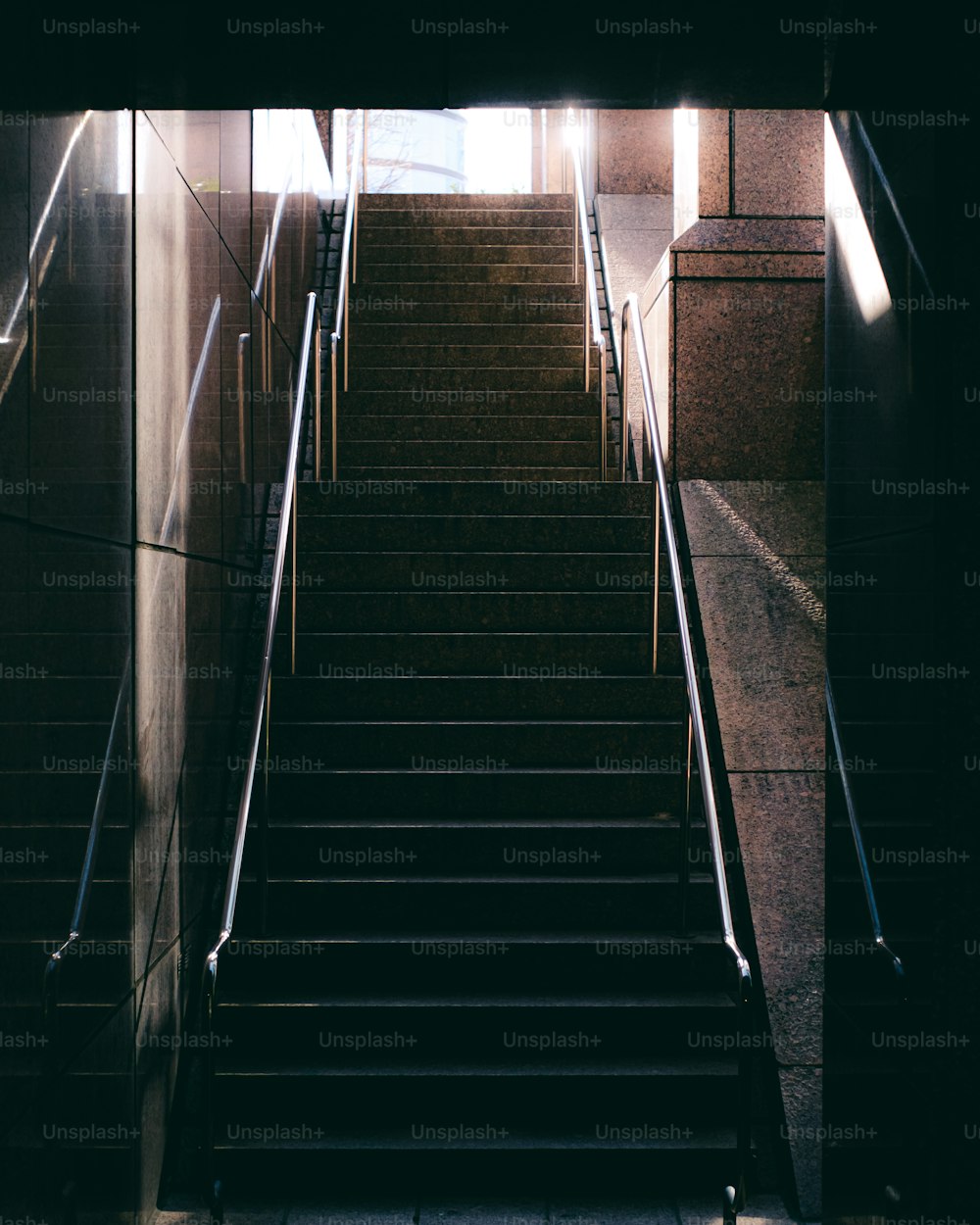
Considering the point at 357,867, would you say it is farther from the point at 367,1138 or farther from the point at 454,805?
the point at 367,1138

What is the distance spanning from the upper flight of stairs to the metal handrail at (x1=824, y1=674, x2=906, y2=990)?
13.4 ft

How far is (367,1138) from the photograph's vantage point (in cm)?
430

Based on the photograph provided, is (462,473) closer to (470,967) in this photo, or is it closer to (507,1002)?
(470,967)

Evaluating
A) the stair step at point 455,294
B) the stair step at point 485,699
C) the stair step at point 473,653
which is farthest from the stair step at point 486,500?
the stair step at point 455,294

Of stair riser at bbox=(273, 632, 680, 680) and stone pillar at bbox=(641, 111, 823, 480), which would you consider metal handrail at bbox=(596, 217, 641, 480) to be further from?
stair riser at bbox=(273, 632, 680, 680)

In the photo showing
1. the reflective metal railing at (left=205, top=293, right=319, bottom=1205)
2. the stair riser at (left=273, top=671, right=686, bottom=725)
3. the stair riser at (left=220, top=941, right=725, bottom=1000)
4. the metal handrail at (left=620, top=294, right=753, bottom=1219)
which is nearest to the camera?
the metal handrail at (left=620, top=294, right=753, bottom=1219)

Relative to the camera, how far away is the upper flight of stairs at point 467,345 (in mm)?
7820

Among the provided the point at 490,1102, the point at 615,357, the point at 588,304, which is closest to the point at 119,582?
the point at 490,1102

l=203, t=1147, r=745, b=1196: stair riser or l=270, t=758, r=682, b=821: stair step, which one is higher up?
l=270, t=758, r=682, b=821: stair step

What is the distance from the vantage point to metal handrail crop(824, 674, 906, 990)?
10.3 feet

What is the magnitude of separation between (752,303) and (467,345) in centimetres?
237

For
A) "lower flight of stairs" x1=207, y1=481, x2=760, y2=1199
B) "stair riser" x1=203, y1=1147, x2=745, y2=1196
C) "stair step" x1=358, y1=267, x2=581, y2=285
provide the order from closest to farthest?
"stair riser" x1=203, y1=1147, x2=745, y2=1196, "lower flight of stairs" x1=207, y1=481, x2=760, y2=1199, "stair step" x1=358, y1=267, x2=581, y2=285

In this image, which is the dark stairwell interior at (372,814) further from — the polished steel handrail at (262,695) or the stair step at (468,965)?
the polished steel handrail at (262,695)

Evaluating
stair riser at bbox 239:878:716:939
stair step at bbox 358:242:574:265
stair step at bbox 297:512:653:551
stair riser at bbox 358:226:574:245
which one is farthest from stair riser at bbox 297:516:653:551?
stair riser at bbox 358:226:574:245
